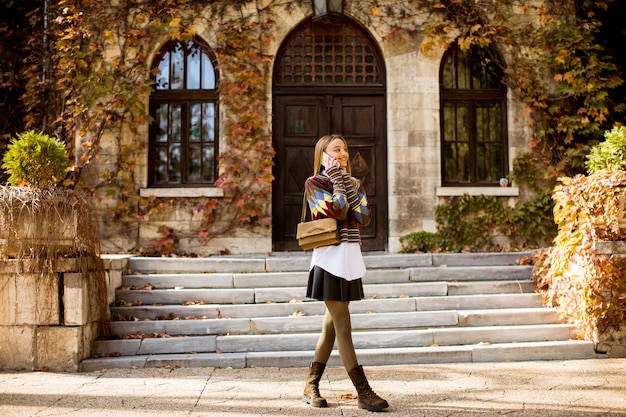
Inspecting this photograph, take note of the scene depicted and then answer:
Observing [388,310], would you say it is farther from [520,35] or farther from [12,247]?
[520,35]

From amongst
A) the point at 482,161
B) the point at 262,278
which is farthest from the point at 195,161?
the point at 482,161

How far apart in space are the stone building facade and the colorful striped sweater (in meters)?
4.68

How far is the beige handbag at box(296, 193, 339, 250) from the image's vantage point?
158 inches

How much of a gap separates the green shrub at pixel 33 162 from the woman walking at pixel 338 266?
118 inches

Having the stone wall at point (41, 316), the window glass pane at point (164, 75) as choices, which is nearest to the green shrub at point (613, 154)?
the stone wall at point (41, 316)

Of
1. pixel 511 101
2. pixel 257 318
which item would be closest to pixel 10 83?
pixel 257 318

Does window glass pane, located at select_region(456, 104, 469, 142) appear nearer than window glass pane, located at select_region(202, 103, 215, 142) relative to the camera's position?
No

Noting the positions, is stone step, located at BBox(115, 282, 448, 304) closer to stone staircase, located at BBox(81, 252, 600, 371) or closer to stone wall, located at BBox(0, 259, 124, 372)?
stone staircase, located at BBox(81, 252, 600, 371)

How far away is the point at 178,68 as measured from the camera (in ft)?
30.1

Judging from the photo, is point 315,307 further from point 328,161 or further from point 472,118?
point 472,118

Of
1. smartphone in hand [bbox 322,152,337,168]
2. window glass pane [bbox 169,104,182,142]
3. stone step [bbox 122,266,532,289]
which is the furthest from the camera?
window glass pane [bbox 169,104,182,142]

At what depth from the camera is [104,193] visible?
8.77 metres

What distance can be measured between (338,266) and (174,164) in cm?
570

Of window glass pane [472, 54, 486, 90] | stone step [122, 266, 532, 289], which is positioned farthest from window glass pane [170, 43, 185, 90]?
window glass pane [472, 54, 486, 90]
